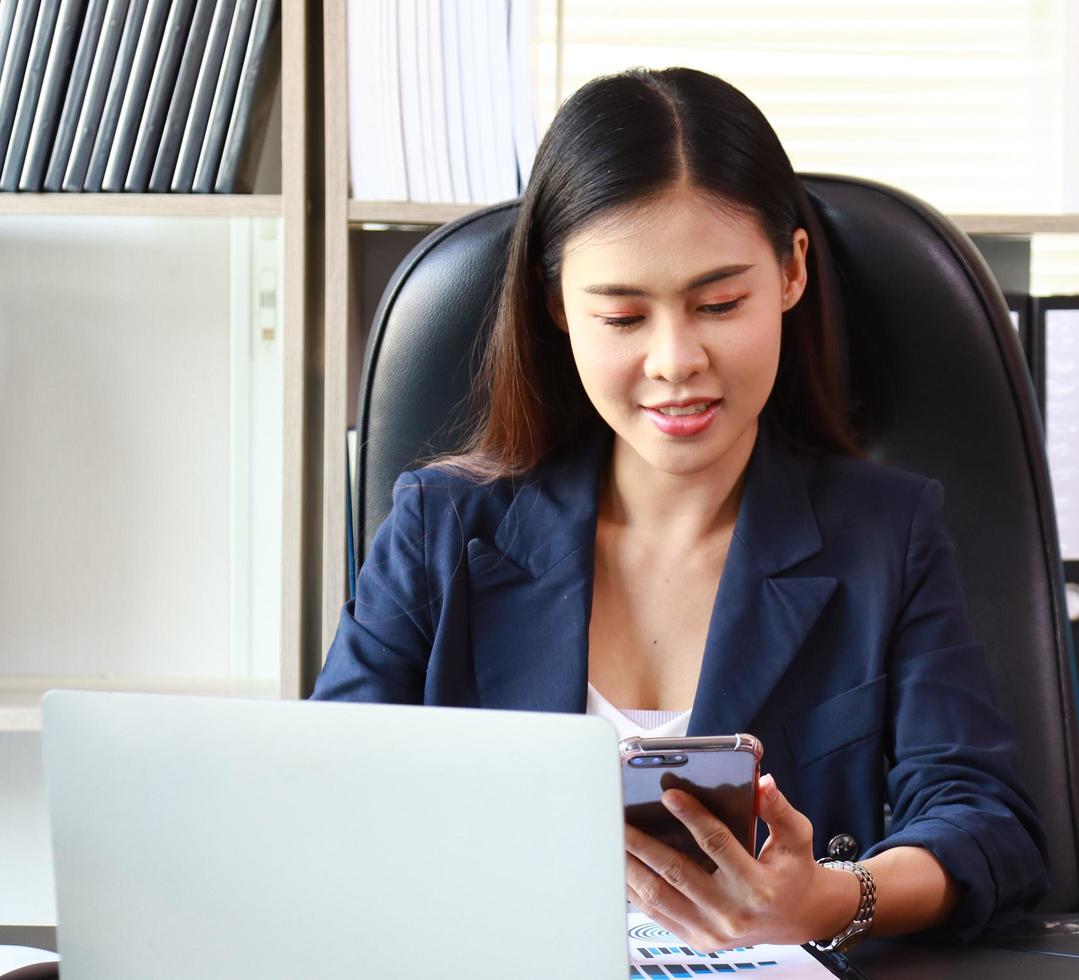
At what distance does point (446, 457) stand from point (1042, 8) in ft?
3.61

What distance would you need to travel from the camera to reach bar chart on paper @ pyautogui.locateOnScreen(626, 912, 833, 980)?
688mm

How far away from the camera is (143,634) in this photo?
181 cm

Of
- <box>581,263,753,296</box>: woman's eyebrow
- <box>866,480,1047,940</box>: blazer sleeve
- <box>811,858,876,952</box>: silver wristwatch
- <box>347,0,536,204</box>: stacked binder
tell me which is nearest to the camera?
<box>811,858,876,952</box>: silver wristwatch

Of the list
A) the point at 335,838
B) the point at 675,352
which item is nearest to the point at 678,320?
the point at 675,352

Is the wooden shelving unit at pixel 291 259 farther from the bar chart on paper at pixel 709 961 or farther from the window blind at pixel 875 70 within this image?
the bar chart on paper at pixel 709 961

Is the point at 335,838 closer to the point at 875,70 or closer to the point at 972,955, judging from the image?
the point at 972,955

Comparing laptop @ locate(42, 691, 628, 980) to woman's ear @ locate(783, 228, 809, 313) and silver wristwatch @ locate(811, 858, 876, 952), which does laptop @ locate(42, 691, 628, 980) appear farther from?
woman's ear @ locate(783, 228, 809, 313)

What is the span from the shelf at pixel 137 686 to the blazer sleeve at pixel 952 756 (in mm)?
806

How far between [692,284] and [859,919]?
0.47 meters

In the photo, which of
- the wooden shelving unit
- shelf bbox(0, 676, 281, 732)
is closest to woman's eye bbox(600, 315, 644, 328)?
the wooden shelving unit

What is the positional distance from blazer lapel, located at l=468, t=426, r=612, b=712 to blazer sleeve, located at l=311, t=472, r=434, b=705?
5 centimetres

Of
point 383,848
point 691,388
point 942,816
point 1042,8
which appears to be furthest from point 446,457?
point 1042,8

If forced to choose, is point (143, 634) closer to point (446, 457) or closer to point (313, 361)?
point (313, 361)

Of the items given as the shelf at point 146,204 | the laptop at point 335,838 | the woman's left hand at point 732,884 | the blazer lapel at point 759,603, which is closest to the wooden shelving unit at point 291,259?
the shelf at point 146,204
